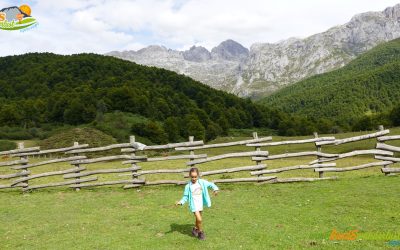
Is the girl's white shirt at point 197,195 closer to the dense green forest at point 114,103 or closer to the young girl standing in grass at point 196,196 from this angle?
the young girl standing in grass at point 196,196

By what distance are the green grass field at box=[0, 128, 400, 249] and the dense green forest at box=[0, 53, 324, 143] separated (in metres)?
69.8

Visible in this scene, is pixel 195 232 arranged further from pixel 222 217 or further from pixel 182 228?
pixel 222 217

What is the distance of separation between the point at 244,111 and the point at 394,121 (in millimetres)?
48837

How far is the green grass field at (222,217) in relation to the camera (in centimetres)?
835

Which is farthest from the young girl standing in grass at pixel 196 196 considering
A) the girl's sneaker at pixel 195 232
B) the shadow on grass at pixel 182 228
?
the shadow on grass at pixel 182 228

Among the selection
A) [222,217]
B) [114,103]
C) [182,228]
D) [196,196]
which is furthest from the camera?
[114,103]

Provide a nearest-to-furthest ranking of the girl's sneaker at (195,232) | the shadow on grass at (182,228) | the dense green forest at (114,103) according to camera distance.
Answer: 1. the girl's sneaker at (195,232)
2. the shadow on grass at (182,228)
3. the dense green forest at (114,103)

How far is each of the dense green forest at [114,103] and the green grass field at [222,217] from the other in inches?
2750

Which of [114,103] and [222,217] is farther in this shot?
[114,103]

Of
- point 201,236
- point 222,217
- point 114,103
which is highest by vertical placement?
point 114,103

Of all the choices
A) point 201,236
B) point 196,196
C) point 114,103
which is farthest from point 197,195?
point 114,103

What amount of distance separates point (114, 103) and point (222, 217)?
9683cm

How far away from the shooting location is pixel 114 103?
103 meters

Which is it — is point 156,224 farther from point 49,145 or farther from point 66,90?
point 66,90
